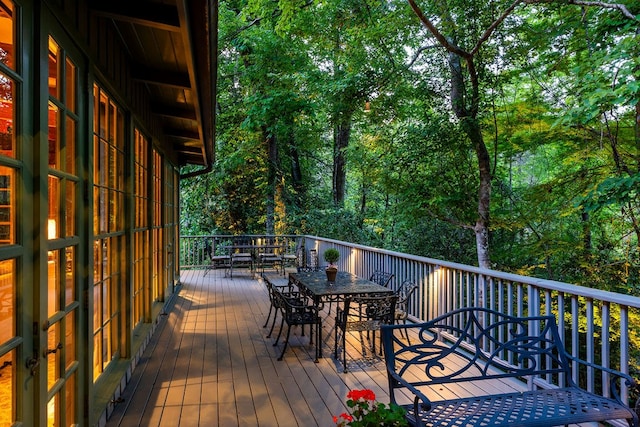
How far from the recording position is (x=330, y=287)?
4.27 metres

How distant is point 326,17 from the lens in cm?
1008

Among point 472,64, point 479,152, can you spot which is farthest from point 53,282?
point 479,152

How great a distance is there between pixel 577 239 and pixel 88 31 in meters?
9.48

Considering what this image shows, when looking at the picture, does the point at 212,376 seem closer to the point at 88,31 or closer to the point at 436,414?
the point at 436,414

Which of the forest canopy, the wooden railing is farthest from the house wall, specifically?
the forest canopy

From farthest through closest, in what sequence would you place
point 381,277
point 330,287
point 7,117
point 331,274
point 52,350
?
point 381,277 → point 331,274 → point 330,287 → point 52,350 → point 7,117

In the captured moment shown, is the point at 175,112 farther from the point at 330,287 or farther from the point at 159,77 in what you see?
the point at 330,287

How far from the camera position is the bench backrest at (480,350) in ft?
7.19

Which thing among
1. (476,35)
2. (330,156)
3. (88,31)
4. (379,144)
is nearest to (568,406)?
(88,31)

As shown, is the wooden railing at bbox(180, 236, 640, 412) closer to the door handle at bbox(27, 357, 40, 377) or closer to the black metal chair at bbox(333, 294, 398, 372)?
the black metal chair at bbox(333, 294, 398, 372)

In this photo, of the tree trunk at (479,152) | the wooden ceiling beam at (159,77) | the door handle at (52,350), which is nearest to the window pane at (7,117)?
the door handle at (52,350)

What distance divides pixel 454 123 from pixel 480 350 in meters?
6.65

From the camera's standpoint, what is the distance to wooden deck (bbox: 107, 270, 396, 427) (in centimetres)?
267

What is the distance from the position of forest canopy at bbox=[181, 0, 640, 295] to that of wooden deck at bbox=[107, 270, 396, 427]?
15.6 feet
